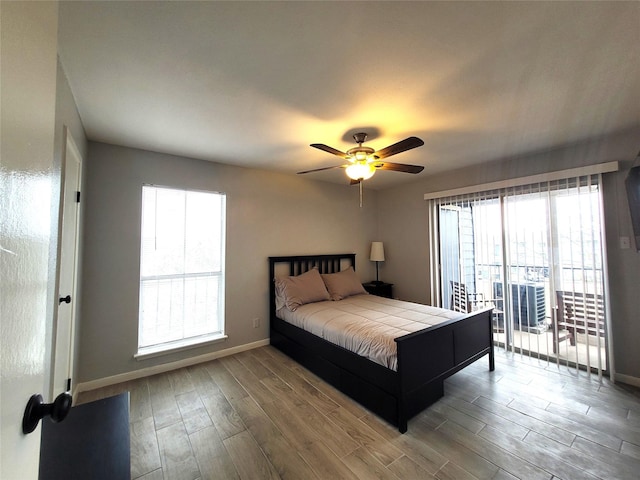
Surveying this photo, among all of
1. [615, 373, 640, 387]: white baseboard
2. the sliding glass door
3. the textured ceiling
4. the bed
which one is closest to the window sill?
the bed

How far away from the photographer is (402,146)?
2.14 meters

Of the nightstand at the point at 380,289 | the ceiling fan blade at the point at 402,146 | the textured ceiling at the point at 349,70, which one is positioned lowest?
the nightstand at the point at 380,289

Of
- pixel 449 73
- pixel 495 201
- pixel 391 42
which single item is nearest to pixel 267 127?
pixel 391 42

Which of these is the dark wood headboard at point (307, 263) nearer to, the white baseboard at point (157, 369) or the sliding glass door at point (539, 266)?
the white baseboard at point (157, 369)

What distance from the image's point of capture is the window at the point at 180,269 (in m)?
3.00

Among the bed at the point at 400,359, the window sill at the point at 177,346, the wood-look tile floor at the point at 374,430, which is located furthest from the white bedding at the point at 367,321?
the window sill at the point at 177,346

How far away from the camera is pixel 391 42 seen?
1.47 m

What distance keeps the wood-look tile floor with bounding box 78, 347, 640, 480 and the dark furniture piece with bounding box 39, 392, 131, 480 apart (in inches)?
28.6

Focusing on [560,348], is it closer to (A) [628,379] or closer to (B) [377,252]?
(A) [628,379]

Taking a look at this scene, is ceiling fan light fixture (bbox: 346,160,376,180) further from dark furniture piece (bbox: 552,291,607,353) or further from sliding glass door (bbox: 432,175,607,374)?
dark furniture piece (bbox: 552,291,607,353)

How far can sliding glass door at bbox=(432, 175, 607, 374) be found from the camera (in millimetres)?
2820

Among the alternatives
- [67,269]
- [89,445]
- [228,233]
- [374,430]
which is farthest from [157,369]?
[374,430]

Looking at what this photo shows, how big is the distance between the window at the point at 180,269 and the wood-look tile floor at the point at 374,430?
520mm

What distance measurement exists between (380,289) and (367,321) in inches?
79.9
